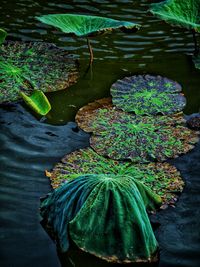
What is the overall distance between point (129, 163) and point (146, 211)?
0.48 m

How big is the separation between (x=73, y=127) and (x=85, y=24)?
97 centimetres

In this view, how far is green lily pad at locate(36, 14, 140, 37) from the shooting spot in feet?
11.8

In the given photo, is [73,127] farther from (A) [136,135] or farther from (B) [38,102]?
(A) [136,135]

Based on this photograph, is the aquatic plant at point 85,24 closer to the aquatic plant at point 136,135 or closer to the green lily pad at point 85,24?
the green lily pad at point 85,24

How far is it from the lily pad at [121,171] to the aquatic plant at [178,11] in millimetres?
1563

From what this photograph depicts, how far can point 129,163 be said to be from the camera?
9.84ft

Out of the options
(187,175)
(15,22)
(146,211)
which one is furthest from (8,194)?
(15,22)

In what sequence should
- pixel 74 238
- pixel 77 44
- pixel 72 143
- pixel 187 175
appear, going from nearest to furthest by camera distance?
1. pixel 74 238
2. pixel 187 175
3. pixel 72 143
4. pixel 77 44

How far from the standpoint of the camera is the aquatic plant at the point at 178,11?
13.2 ft

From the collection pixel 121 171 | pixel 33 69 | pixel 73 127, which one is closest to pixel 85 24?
pixel 33 69

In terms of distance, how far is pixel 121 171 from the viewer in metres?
2.90

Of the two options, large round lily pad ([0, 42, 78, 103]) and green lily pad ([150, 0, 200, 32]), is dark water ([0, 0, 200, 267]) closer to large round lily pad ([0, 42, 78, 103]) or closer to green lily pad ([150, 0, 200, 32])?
large round lily pad ([0, 42, 78, 103])

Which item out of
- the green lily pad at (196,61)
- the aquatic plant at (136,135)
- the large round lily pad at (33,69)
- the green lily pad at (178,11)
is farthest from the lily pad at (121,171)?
the green lily pad at (178,11)

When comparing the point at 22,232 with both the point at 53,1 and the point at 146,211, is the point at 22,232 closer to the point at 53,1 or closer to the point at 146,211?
the point at 146,211
